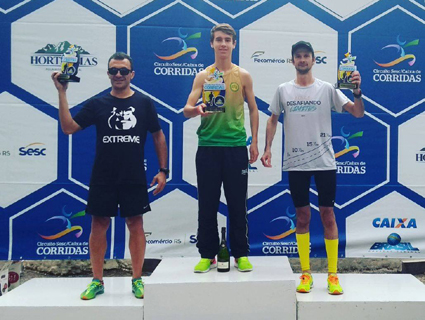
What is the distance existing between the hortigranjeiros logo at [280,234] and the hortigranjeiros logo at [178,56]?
1.38m

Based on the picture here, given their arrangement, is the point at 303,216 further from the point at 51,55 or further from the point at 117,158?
the point at 51,55

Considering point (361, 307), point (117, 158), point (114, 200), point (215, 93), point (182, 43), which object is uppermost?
point (182, 43)

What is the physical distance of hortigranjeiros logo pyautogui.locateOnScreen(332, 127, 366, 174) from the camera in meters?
4.04

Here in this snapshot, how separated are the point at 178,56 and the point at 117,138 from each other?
1289 mm

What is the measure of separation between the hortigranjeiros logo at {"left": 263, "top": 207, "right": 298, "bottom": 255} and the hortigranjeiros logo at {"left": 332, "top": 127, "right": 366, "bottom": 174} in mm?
572

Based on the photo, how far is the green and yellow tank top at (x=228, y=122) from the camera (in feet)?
10.2

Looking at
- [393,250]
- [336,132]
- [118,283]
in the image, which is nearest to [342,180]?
[336,132]

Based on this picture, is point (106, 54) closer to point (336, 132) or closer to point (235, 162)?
point (235, 162)

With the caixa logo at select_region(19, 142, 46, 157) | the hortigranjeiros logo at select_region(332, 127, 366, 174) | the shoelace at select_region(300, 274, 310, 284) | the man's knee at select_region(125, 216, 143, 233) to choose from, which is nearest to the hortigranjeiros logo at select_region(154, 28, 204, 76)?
the caixa logo at select_region(19, 142, 46, 157)

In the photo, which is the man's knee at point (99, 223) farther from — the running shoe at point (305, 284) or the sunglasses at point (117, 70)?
the running shoe at point (305, 284)

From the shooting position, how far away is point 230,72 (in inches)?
124

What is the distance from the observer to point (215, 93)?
2.97 meters

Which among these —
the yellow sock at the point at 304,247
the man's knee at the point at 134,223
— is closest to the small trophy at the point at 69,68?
the man's knee at the point at 134,223

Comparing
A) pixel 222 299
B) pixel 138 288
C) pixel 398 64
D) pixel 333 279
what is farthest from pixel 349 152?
pixel 138 288
